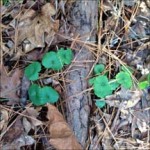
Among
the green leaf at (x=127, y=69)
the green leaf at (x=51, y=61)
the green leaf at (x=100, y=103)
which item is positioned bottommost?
the green leaf at (x=100, y=103)

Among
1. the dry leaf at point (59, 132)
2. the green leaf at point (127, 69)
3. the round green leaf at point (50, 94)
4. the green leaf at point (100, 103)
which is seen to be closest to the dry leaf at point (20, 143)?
the dry leaf at point (59, 132)

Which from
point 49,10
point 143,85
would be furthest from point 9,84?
point 143,85

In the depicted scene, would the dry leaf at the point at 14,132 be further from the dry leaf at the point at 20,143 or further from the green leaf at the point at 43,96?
the green leaf at the point at 43,96

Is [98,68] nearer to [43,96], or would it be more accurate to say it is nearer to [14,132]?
[43,96]

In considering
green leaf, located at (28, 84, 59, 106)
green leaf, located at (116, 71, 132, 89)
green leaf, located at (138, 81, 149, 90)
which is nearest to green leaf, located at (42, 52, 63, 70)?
green leaf, located at (28, 84, 59, 106)

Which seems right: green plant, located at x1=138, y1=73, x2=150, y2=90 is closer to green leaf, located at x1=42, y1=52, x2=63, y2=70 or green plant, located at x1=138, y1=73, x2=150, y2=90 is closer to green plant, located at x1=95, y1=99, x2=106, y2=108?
green plant, located at x1=95, y1=99, x2=106, y2=108
